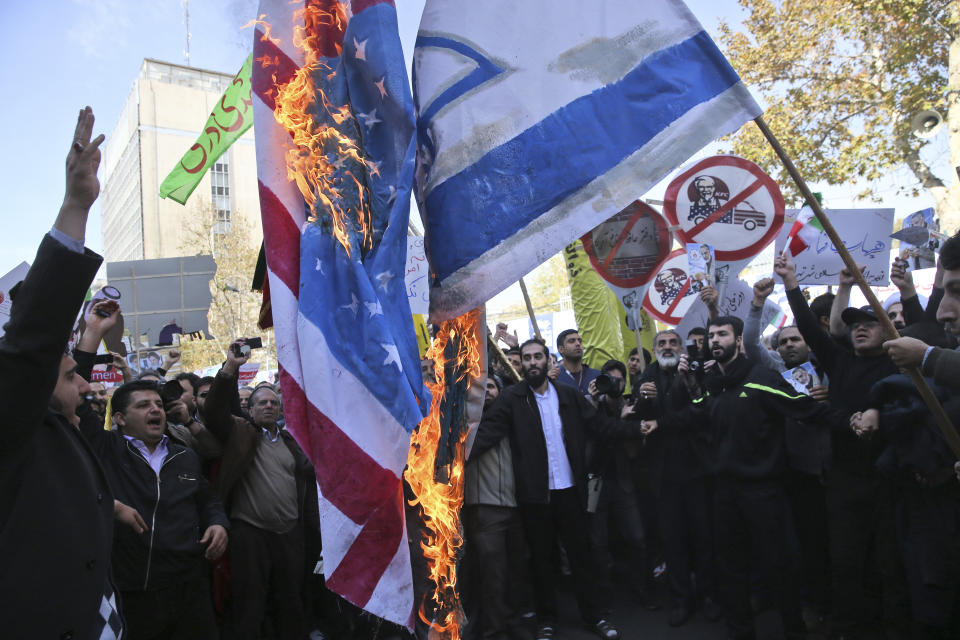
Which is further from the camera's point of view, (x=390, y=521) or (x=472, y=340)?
(x=472, y=340)

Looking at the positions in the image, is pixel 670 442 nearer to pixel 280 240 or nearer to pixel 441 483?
pixel 441 483

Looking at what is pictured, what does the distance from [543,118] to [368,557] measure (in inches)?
75.1

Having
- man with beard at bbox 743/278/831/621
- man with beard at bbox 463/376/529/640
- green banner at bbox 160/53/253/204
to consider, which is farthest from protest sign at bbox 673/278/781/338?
green banner at bbox 160/53/253/204

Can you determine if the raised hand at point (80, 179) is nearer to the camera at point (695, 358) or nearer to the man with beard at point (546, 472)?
the man with beard at point (546, 472)

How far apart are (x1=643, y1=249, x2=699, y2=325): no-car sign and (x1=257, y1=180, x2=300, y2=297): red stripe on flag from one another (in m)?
5.34

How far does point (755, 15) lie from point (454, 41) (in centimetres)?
1377

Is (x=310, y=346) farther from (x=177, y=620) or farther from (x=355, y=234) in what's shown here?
(x=177, y=620)

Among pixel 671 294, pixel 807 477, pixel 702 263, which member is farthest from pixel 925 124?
pixel 807 477

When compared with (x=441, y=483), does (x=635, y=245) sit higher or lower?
higher

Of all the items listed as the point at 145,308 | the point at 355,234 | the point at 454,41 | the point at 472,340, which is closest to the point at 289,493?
the point at 472,340

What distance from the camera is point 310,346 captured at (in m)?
2.55

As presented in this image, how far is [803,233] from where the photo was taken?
6.27 metres

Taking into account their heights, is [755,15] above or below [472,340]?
above

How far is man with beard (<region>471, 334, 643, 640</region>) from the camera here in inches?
208
